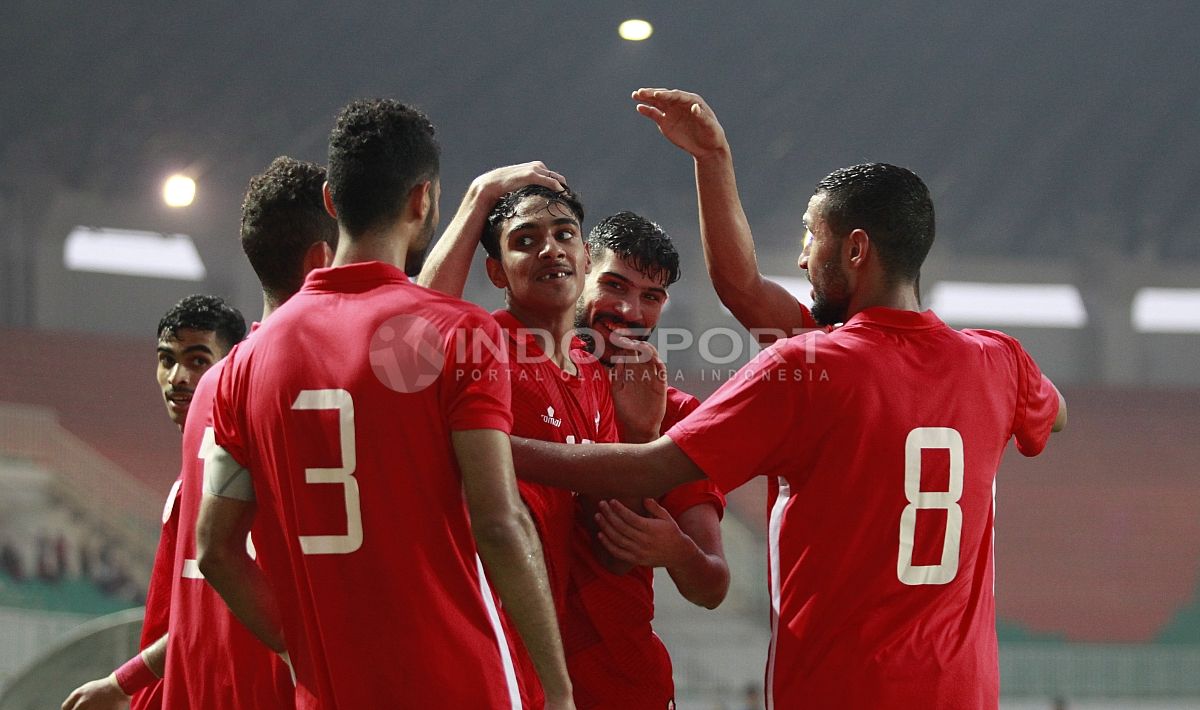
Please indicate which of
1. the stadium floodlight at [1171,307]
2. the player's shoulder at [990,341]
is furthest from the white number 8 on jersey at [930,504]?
the stadium floodlight at [1171,307]

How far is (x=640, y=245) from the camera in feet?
9.97

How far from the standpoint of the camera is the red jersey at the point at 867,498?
7.48 feet

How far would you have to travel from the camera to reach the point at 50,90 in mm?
16609

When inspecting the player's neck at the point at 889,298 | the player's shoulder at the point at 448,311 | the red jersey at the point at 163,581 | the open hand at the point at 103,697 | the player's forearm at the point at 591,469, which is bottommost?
the open hand at the point at 103,697

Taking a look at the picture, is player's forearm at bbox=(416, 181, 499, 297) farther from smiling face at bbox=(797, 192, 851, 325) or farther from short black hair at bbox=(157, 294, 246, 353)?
short black hair at bbox=(157, 294, 246, 353)

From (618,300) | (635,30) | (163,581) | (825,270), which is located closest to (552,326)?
(618,300)

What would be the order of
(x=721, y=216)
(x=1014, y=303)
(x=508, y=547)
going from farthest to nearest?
(x=1014, y=303) < (x=721, y=216) < (x=508, y=547)

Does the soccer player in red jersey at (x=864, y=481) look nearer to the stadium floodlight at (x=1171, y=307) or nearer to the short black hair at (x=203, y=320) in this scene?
the short black hair at (x=203, y=320)

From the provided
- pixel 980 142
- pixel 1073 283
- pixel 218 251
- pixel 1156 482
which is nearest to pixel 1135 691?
pixel 1156 482

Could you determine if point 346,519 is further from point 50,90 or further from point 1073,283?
point 1073,283

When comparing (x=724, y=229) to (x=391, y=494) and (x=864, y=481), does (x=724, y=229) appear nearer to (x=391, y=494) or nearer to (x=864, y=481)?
(x=864, y=481)

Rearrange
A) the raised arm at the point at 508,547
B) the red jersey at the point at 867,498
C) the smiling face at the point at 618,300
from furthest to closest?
the smiling face at the point at 618,300 < the red jersey at the point at 867,498 < the raised arm at the point at 508,547

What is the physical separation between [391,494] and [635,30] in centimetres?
1696

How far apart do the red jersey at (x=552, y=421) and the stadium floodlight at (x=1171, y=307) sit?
64.0 ft
